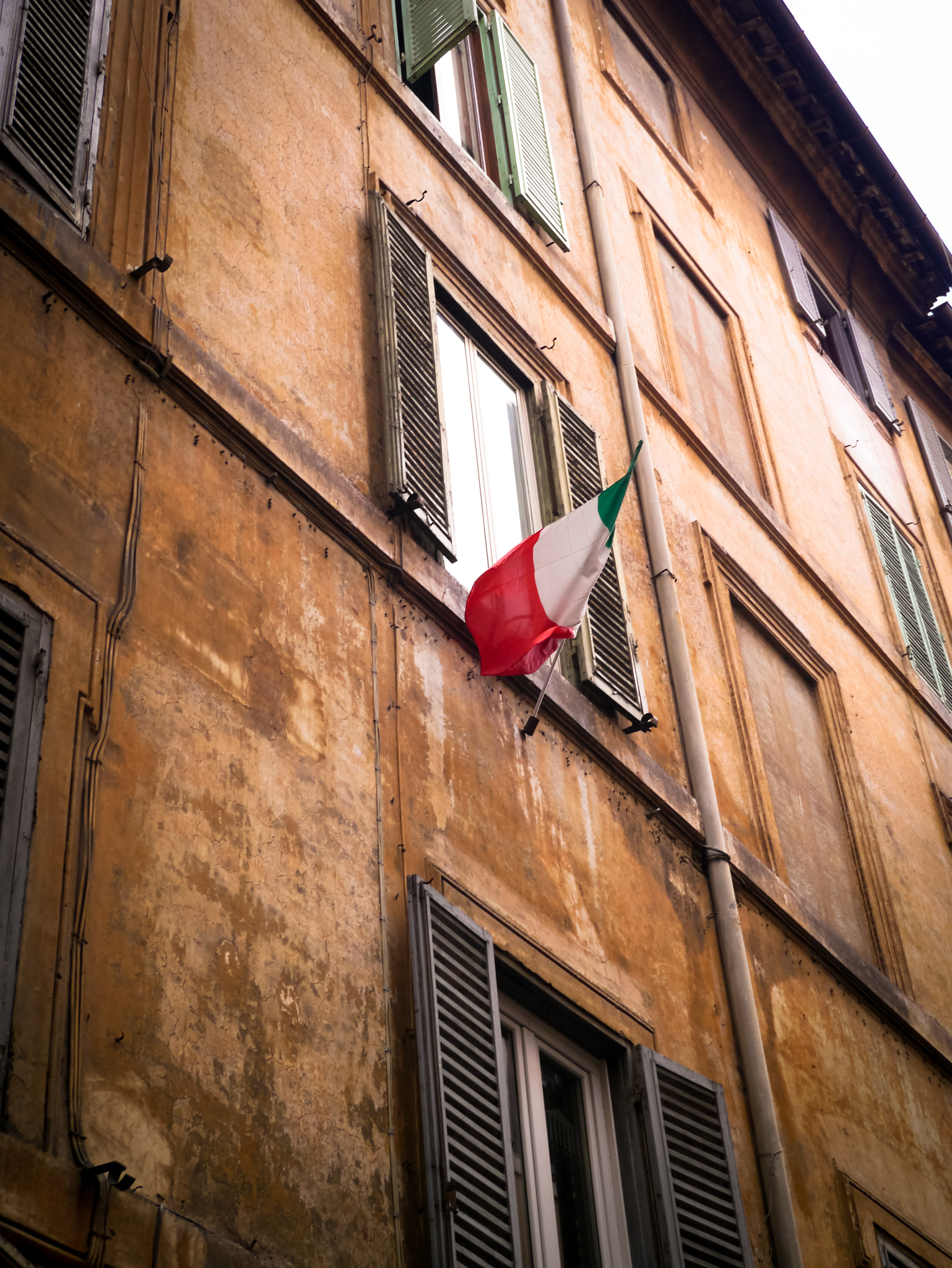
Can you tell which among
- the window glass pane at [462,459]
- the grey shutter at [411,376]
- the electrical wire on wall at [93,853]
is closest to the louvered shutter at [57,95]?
the electrical wire on wall at [93,853]

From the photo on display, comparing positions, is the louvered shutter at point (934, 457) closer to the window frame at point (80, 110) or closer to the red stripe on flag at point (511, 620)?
the red stripe on flag at point (511, 620)

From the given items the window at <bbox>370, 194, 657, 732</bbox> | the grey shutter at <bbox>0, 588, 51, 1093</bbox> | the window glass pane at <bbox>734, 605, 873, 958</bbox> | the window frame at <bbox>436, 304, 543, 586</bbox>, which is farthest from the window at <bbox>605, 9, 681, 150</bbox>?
the grey shutter at <bbox>0, 588, 51, 1093</bbox>

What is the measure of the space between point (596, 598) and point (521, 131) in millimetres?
3788

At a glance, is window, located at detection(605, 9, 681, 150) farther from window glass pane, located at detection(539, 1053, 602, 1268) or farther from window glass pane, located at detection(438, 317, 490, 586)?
window glass pane, located at detection(539, 1053, 602, 1268)

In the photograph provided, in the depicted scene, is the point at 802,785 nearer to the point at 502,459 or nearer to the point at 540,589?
the point at 502,459

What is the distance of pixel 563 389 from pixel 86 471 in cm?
481

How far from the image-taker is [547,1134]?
21.7 ft

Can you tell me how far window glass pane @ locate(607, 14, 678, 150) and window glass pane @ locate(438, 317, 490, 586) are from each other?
232 inches

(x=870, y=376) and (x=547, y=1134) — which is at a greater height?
(x=870, y=376)

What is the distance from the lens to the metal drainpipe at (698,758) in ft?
25.3

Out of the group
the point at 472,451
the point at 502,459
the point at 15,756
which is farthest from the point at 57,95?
the point at 502,459

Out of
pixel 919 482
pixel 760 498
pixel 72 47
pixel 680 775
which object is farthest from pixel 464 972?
pixel 919 482

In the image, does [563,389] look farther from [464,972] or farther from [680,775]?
[464,972]

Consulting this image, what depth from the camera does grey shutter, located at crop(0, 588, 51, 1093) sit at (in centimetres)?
455
